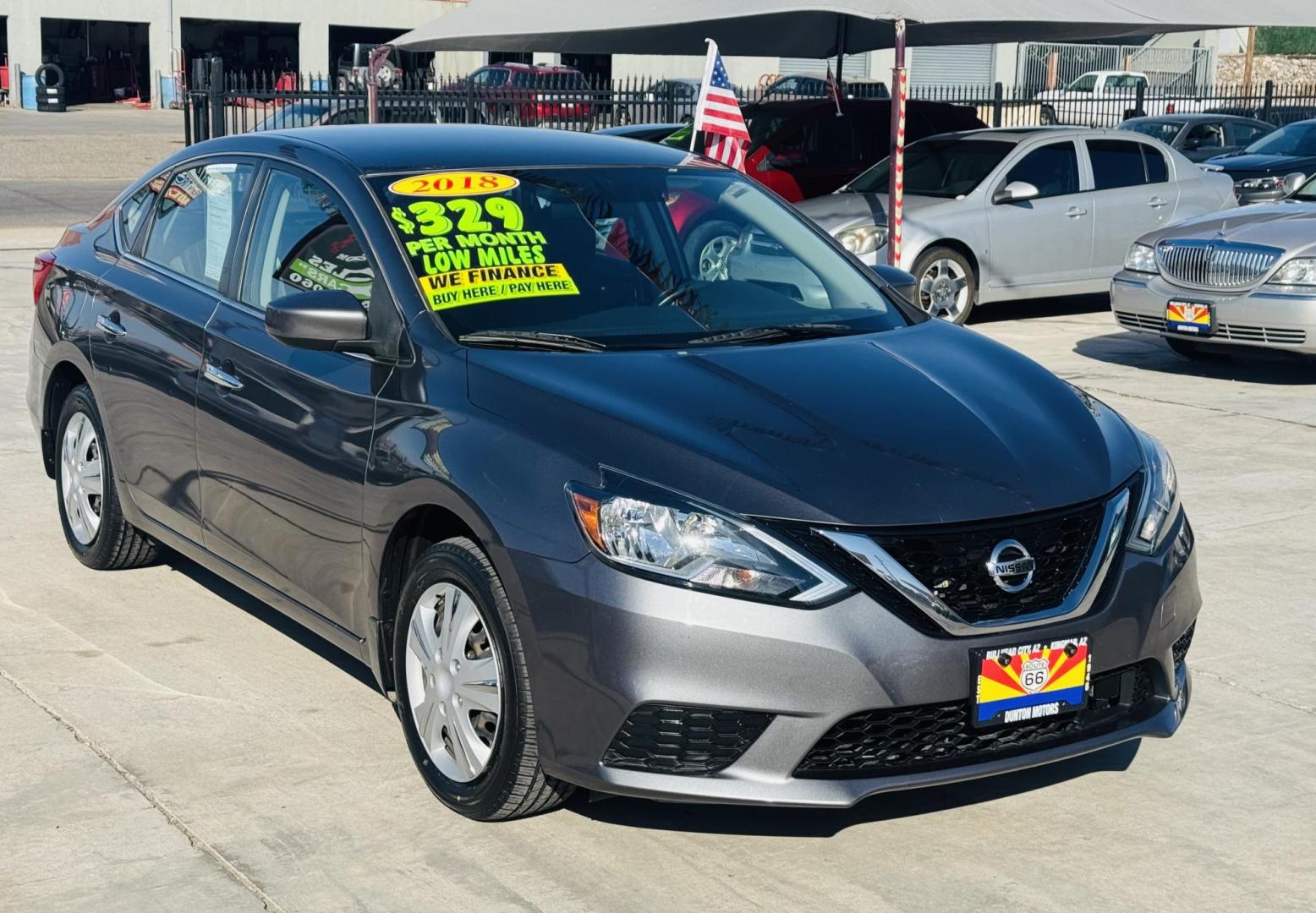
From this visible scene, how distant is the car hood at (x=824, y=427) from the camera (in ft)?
12.7

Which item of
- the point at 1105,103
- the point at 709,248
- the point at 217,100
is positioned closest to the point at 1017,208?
the point at 709,248

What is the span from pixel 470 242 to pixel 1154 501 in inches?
76.1

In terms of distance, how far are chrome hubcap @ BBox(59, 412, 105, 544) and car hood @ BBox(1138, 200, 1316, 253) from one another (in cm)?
737

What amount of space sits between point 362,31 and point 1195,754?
5569 centimetres

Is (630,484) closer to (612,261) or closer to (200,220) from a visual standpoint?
(612,261)

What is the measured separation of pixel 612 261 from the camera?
4.93m

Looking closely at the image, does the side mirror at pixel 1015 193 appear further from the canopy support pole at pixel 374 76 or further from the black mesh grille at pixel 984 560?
the black mesh grille at pixel 984 560

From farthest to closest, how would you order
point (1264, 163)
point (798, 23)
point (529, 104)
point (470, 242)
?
1. point (529, 104)
2. point (1264, 163)
3. point (798, 23)
4. point (470, 242)

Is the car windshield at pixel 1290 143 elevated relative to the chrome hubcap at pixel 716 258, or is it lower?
elevated

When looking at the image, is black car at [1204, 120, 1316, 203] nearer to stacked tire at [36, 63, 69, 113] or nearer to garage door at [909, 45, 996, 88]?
garage door at [909, 45, 996, 88]

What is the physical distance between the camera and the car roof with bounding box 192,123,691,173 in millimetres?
5109

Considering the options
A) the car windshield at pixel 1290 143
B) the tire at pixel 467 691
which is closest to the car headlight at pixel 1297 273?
the tire at pixel 467 691

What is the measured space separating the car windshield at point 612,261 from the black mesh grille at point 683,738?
1178mm

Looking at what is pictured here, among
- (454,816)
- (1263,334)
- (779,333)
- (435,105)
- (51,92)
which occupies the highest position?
(51,92)
